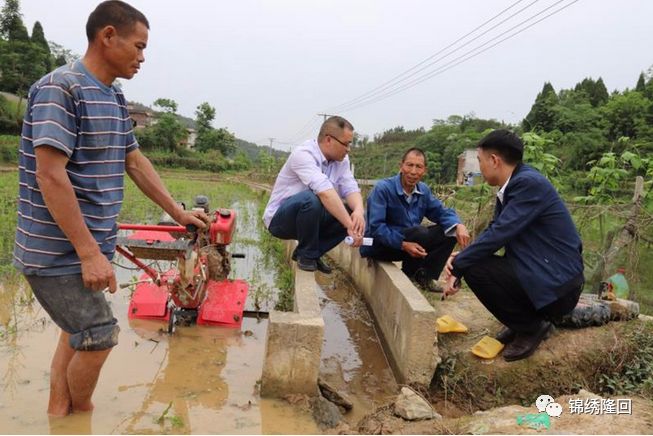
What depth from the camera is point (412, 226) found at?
406cm

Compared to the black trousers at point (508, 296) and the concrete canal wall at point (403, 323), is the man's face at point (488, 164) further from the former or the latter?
the concrete canal wall at point (403, 323)

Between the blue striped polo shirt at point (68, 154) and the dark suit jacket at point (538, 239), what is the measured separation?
197cm

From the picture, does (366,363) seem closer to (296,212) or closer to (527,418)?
(296,212)

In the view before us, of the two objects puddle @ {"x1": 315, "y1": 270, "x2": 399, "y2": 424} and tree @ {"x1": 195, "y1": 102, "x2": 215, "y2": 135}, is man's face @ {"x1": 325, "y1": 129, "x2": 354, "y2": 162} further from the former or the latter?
tree @ {"x1": 195, "y1": 102, "x2": 215, "y2": 135}

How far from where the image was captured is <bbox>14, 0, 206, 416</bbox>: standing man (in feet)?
5.86

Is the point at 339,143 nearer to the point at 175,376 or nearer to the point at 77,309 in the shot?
the point at 175,376

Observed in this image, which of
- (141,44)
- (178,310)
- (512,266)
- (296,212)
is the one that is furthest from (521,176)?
(178,310)

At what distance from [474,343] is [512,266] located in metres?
0.61

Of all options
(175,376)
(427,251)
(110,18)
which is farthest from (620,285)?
(110,18)

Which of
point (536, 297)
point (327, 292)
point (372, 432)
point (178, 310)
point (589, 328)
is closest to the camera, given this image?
point (372, 432)

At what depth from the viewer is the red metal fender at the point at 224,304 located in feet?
12.3

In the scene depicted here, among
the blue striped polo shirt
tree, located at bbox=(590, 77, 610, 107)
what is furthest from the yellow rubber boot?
tree, located at bbox=(590, 77, 610, 107)

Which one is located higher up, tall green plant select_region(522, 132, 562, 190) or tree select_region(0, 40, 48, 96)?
tree select_region(0, 40, 48, 96)

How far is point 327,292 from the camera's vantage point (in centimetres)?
511
